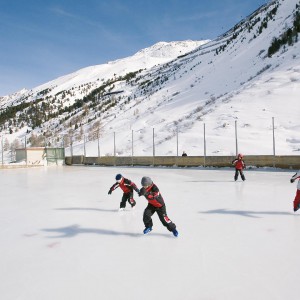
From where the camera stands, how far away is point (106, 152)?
146 feet

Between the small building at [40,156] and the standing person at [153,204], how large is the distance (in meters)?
33.9

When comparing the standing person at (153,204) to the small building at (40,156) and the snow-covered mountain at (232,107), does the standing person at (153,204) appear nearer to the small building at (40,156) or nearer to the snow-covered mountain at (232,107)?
the snow-covered mountain at (232,107)

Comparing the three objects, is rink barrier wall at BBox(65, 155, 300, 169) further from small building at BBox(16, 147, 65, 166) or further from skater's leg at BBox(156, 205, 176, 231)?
skater's leg at BBox(156, 205, 176, 231)

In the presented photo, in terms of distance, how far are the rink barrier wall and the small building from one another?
3.92 ft

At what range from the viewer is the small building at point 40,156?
126 ft

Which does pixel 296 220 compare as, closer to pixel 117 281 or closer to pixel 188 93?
pixel 117 281

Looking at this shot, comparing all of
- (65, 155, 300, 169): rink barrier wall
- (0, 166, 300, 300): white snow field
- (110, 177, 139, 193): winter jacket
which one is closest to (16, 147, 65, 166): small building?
(65, 155, 300, 169): rink barrier wall

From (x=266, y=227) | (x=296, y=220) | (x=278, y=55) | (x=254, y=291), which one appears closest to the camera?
(x=254, y=291)

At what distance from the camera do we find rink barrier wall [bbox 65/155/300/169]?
75.9 ft

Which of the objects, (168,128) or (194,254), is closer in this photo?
(194,254)

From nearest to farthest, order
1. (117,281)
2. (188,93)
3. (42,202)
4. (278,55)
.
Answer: (117,281), (42,202), (278,55), (188,93)

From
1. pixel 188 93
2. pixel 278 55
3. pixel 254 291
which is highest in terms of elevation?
pixel 278 55

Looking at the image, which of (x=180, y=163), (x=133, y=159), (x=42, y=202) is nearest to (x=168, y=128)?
(x=133, y=159)

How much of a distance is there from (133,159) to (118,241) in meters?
27.0
